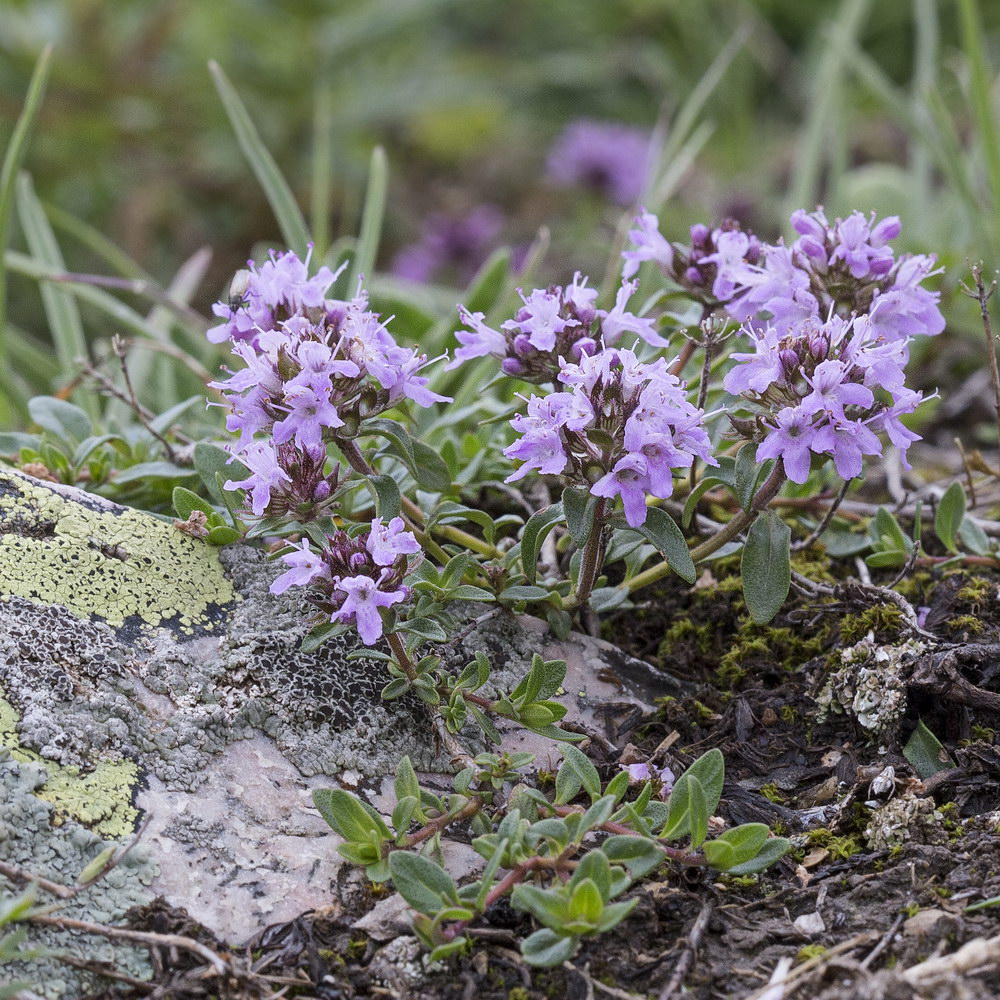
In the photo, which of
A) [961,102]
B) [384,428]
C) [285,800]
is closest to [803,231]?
[384,428]

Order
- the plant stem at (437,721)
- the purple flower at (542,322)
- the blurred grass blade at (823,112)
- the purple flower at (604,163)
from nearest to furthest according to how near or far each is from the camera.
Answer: the plant stem at (437,721)
the purple flower at (542,322)
the blurred grass blade at (823,112)
the purple flower at (604,163)

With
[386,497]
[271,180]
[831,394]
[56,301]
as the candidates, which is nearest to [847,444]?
[831,394]

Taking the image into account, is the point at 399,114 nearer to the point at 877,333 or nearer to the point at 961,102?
the point at 961,102

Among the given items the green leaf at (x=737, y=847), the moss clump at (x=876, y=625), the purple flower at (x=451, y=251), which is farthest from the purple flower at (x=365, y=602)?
the purple flower at (x=451, y=251)

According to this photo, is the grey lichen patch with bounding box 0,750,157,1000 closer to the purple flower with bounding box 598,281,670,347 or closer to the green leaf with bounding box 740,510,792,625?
the green leaf with bounding box 740,510,792,625

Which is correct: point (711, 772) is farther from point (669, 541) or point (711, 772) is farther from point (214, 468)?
point (214, 468)

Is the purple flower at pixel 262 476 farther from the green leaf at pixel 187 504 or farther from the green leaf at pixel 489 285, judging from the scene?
the green leaf at pixel 489 285
